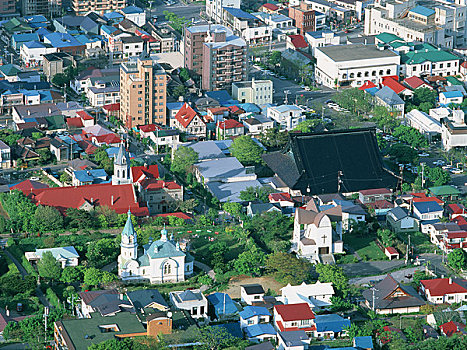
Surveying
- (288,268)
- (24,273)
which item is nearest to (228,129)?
(288,268)

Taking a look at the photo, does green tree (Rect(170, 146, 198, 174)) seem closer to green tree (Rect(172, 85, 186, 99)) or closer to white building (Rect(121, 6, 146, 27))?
green tree (Rect(172, 85, 186, 99))

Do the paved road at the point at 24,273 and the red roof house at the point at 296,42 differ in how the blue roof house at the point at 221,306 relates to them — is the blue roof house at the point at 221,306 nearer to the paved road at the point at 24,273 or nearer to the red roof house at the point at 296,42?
the paved road at the point at 24,273

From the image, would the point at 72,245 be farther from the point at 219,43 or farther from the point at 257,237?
the point at 219,43

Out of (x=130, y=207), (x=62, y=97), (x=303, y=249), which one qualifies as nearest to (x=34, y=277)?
(x=130, y=207)

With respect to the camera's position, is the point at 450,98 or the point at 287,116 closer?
the point at 287,116

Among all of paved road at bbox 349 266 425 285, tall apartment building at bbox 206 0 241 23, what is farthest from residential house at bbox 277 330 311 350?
tall apartment building at bbox 206 0 241 23

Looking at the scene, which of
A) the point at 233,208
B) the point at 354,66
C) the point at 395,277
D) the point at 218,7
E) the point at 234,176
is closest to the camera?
the point at 395,277

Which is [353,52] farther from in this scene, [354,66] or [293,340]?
[293,340]
